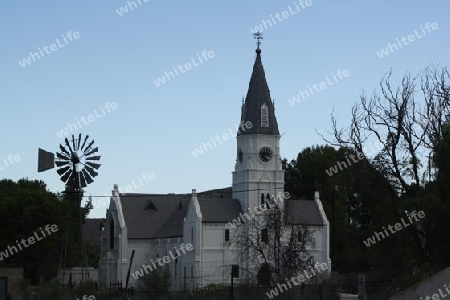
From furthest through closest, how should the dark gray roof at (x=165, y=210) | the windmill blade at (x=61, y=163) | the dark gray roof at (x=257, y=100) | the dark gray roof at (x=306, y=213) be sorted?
the dark gray roof at (x=257, y=100) → the dark gray roof at (x=165, y=210) → the dark gray roof at (x=306, y=213) → the windmill blade at (x=61, y=163)

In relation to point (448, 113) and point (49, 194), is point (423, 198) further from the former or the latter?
point (49, 194)

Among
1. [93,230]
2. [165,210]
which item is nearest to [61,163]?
[165,210]

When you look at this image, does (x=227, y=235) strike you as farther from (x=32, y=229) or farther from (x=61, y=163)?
(x=61, y=163)

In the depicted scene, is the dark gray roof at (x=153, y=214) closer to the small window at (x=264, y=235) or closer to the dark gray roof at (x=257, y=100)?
the small window at (x=264, y=235)

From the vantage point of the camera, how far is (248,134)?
83.2m

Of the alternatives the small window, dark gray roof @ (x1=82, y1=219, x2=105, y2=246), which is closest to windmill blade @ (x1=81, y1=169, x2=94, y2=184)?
the small window

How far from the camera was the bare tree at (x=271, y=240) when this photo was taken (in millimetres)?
65675

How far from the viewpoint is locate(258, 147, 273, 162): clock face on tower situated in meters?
83.7

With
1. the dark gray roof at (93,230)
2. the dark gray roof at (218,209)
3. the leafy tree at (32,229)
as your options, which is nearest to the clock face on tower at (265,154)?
the dark gray roof at (218,209)

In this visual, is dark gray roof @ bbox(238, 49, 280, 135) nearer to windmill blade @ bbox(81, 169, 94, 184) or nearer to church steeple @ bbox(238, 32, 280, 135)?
church steeple @ bbox(238, 32, 280, 135)

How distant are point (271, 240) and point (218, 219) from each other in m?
8.49

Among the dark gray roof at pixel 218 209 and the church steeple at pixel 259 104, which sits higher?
the church steeple at pixel 259 104

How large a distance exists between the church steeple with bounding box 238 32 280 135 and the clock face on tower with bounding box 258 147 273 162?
1.62 metres

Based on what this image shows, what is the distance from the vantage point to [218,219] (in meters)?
81.4
